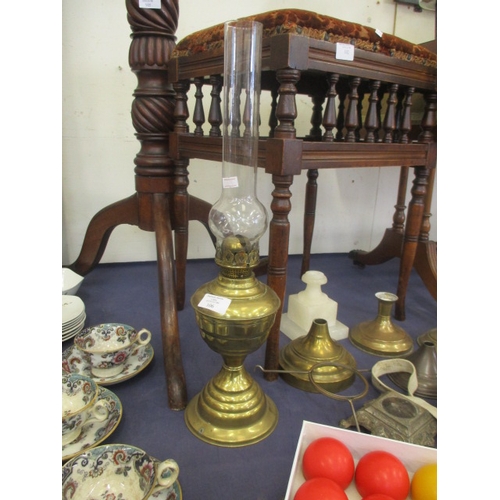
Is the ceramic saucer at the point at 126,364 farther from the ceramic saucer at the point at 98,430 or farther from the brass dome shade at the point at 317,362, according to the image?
the brass dome shade at the point at 317,362

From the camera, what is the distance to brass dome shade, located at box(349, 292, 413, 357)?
1.05 metres

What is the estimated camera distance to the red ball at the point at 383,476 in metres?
0.55

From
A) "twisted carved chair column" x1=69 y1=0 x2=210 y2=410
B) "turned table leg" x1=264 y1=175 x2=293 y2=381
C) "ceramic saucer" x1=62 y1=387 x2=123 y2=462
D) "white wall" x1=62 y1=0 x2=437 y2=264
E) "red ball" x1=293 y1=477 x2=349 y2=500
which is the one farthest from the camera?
"white wall" x1=62 y1=0 x2=437 y2=264

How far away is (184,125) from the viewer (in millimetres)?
1007

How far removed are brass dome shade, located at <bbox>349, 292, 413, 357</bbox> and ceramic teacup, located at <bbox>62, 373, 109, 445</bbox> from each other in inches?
25.6

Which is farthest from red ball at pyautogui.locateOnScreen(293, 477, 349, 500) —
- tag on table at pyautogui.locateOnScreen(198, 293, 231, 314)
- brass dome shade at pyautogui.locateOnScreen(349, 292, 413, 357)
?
brass dome shade at pyautogui.locateOnScreen(349, 292, 413, 357)

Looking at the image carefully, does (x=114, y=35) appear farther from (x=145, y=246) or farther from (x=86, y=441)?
(x=86, y=441)

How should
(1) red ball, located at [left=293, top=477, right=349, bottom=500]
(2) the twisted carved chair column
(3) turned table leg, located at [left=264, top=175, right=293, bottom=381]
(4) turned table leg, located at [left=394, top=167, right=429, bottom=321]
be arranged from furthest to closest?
1. (4) turned table leg, located at [left=394, top=167, right=429, bottom=321]
2. (2) the twisted carved chair column
3. (3) turned table leg, located at [left=264, top=175, right=293, bottom=381]
4. (1) red ball, located at [left=293, top=477, right=349, bottom=500]

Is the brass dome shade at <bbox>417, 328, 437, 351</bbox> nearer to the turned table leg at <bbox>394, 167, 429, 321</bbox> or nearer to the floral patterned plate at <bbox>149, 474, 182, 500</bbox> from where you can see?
the turned table leg at <bbox>394, 167, 429, 321</bbox>

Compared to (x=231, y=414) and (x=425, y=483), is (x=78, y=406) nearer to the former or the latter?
(x=231, y=414)

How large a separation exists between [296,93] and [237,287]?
0.39 m

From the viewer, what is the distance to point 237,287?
0.69 metres

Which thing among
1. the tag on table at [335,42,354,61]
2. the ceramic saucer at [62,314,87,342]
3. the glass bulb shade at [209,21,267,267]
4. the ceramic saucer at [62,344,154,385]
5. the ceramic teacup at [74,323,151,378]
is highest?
the tag on table at [335,42,354,61]
